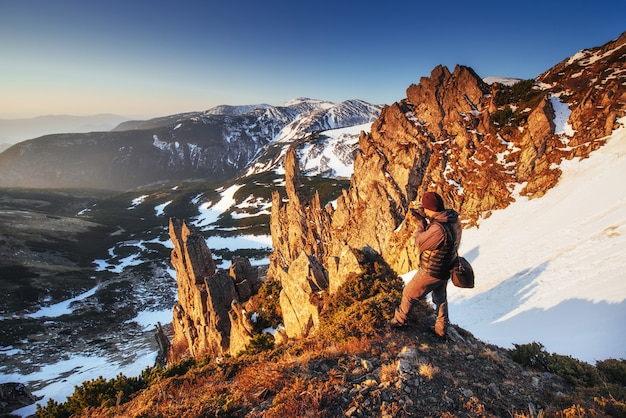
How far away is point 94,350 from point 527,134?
210 ft

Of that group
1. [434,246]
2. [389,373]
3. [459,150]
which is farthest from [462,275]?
[459,150]

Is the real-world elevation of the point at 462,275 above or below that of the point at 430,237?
below

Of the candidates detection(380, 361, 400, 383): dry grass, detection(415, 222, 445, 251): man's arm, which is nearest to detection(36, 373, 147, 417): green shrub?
detection(380, 361, 400, 383): dry grass

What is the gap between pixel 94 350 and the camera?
42188 mm

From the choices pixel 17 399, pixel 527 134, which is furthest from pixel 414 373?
pixel 527 134

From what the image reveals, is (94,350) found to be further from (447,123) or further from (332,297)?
(447,123)

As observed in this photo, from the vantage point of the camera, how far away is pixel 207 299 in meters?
25.4

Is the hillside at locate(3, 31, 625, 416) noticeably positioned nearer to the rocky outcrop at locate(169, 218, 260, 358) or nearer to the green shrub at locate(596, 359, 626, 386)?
the green shrub at locate(596, 359, 626, 386)

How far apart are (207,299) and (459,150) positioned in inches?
1411

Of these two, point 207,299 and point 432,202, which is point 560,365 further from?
point 207,299

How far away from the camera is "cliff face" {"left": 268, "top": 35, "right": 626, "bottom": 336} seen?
32.7 m

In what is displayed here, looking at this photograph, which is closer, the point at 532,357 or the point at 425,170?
the point at 532,357

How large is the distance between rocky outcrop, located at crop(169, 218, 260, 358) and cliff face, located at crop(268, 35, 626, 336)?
15.5 feet

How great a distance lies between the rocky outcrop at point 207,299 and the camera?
22.9 m
